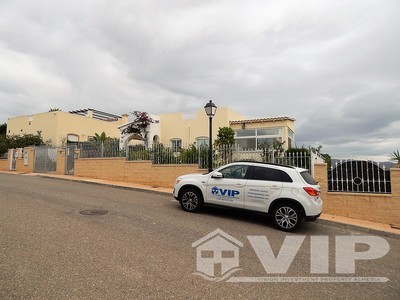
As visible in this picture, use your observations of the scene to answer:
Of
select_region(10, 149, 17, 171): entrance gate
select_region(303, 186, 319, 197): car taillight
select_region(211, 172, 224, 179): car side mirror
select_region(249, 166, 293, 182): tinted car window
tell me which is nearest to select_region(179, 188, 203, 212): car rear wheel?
select_region(211, 172, 224, 179): car side mirror

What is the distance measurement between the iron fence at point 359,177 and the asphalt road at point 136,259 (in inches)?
77.1

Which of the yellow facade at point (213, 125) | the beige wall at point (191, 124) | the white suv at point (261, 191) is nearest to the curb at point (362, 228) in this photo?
the white suv at point (261, 191)

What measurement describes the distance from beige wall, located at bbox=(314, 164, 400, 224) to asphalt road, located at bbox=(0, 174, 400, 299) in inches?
58.8

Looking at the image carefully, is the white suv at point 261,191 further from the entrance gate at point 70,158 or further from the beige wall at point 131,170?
the entrance gate at point 70,158

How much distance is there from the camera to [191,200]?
8250mm

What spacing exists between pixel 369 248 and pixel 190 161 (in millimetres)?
7956

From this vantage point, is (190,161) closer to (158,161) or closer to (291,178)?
(158,161)

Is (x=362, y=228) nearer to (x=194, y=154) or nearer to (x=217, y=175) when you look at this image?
(x=217, y=175)

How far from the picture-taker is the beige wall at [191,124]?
20.4m

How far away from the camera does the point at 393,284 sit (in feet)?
14.1

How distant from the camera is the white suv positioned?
22.6 ft

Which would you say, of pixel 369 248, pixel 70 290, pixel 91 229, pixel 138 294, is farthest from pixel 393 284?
pixel 91 229

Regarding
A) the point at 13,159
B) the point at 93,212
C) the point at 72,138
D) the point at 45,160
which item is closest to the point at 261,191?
the point at 93,212

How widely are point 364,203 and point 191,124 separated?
14583mm
